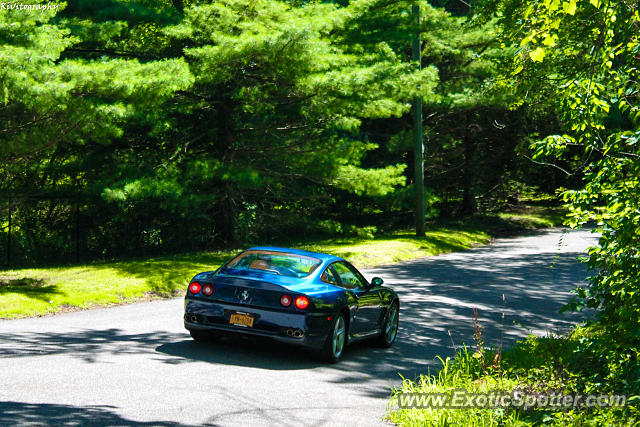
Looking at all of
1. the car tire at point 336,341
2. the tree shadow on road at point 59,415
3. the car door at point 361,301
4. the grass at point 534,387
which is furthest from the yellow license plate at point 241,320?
the tree shadow on road at point 59,415

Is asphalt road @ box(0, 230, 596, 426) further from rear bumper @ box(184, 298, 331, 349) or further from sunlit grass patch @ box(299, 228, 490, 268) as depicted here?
sunlit grass patch @ box(299, 228, 490, 268)

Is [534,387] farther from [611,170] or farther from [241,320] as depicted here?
[241,320]

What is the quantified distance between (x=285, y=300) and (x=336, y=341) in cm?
100

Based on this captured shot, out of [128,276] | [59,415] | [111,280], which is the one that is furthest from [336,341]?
[128,276]

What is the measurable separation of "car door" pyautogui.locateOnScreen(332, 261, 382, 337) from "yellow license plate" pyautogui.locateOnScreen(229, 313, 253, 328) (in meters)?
1.51

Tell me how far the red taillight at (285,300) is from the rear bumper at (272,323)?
0.11 meters

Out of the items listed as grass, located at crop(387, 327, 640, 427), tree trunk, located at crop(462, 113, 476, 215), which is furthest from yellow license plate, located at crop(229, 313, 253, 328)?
tree trunk, located at crop(462, 113, 476, 215)

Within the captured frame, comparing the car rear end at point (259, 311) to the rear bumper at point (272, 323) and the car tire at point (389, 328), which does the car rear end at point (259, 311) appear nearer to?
the rear bumper at point (272, 323)

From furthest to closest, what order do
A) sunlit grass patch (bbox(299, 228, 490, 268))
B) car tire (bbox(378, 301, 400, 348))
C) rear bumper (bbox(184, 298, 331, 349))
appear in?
1. sunlit grass patch (bbox(299, 228, 490, 268))
2. car tire (bbox(378, 301, 400, 348))
3. rear bumper (bbox(184, 298, 331, 349))

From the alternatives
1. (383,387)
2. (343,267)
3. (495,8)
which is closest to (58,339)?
(343,267)

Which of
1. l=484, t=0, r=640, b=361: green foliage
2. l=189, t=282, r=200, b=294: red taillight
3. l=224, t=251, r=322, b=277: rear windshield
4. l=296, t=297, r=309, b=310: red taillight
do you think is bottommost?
l=296, t=297, r=309, b=310: red taillight

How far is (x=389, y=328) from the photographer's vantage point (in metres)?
11.1

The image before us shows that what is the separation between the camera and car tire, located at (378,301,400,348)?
1091 centimetres

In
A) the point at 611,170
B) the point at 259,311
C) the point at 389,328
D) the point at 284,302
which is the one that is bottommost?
the point at 389,328
